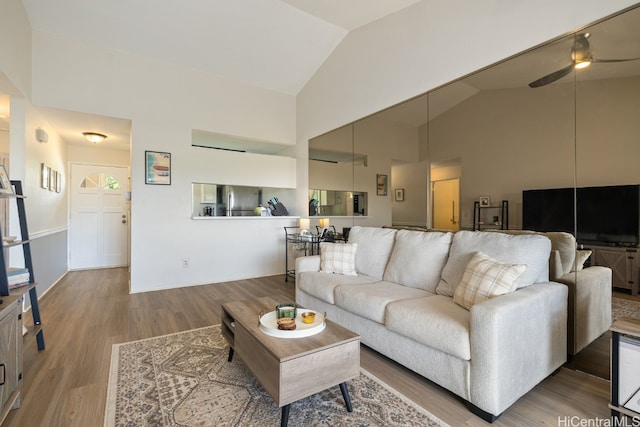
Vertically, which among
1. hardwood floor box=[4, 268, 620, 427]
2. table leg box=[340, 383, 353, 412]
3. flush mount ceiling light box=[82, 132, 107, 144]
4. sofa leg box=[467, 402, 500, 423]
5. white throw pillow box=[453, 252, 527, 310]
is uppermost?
flush mount ceiling light box=[82, 132, 107, 144]

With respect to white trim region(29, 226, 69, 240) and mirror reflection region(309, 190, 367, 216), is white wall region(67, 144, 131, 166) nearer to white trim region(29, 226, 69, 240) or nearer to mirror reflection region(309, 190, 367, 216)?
white trim region(29, 226, 69, 240)

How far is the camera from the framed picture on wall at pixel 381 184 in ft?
12.8

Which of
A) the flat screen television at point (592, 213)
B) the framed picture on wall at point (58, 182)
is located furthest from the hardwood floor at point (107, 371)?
the framed picture on wall at point (58, 182)

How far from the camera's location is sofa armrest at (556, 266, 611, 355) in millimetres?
2158

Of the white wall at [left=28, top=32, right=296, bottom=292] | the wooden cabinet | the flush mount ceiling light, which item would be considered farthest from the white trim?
the wooden cabinet

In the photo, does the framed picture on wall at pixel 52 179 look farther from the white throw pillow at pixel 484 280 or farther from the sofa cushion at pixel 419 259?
the white throw pillow at pixel 484 280

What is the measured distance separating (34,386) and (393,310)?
2.40 metres

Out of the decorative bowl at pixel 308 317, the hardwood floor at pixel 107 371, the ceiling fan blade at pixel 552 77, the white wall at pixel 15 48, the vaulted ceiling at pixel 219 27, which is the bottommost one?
the hardwood floor at pixel 107 371

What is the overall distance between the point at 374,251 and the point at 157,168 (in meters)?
3.32

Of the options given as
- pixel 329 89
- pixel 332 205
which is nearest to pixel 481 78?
pixel 329 89

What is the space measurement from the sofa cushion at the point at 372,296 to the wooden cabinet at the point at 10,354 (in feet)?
6.78

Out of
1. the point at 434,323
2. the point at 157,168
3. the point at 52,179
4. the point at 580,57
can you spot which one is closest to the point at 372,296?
the point at 434,323

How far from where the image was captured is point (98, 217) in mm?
5891

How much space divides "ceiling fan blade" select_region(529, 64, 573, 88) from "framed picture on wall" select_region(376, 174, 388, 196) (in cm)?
181
